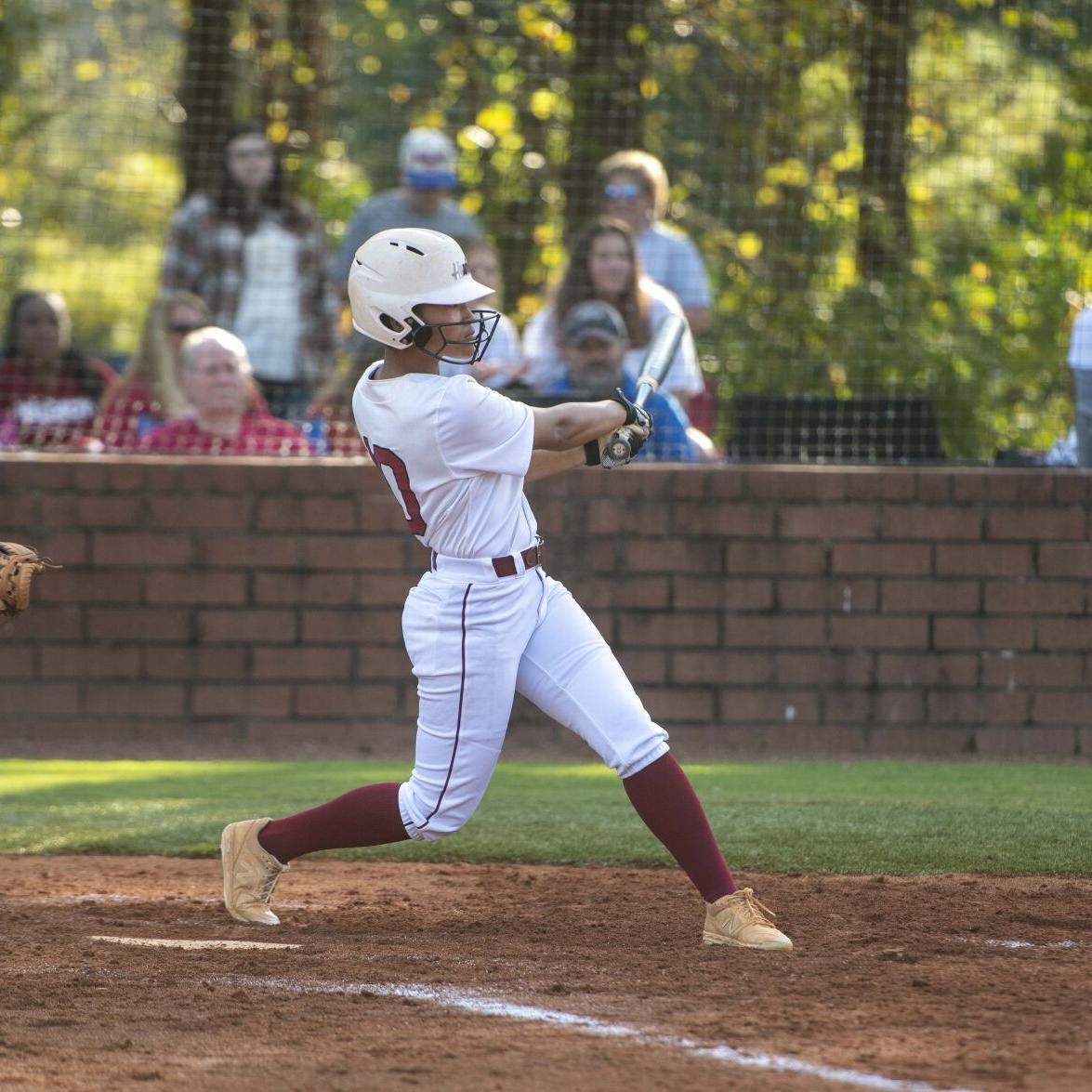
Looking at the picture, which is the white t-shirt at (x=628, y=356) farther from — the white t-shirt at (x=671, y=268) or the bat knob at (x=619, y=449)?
the bat knob at (x=619, y=449)

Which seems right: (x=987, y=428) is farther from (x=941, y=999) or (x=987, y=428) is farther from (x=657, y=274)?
(x=941, y=999)

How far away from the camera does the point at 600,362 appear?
855cm

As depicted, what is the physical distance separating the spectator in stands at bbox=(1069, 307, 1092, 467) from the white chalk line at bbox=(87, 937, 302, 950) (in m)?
5.28

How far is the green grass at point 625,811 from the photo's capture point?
19.5ft

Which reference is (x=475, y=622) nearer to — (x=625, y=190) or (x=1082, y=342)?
(x=1082, y=342)

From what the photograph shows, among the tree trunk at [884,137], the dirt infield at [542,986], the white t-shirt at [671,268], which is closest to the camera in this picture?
the dirt infield at [542,986]

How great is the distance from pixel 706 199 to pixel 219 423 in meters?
3.86

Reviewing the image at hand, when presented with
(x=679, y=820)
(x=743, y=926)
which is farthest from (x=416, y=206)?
(x=743, y=926)

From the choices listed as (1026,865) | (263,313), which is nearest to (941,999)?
(1026,865)

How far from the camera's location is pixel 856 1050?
358 centimetres

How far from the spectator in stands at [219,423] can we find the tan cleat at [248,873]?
395 centimetres

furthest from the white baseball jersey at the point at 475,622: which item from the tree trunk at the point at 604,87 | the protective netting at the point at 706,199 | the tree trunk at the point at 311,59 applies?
the tree trunk at the point at 311,59

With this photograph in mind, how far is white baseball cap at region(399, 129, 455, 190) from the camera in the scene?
9469 mm

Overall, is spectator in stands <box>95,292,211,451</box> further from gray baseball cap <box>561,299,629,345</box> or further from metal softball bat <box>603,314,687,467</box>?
metal softball bat <box>603,314,687,467</box>
